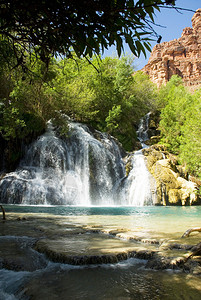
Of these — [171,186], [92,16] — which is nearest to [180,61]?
[171,186]

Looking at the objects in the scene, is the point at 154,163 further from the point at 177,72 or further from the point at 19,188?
the point at 177,72

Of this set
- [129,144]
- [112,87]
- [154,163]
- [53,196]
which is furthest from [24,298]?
[112,87]

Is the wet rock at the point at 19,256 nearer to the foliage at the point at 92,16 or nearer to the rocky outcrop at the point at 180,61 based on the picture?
the foliage at the point at 92,16

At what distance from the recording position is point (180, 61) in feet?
266

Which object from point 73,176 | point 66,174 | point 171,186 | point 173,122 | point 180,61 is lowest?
point 171,186

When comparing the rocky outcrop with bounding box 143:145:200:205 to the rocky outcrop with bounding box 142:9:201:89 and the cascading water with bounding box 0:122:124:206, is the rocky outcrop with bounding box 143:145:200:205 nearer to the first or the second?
the cascading water with bounding box 0:122:124:206

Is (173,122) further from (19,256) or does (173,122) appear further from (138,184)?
(19,256)

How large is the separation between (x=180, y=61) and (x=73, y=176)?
255ft

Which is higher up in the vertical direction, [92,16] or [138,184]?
[92,16]

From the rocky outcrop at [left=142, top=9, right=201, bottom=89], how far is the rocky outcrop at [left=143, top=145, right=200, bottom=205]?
59425 millimetres

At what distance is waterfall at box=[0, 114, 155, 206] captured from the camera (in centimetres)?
1597

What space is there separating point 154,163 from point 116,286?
1827 cm

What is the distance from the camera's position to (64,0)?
1.86 metres

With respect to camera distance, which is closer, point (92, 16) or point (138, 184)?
point (92, 16)
